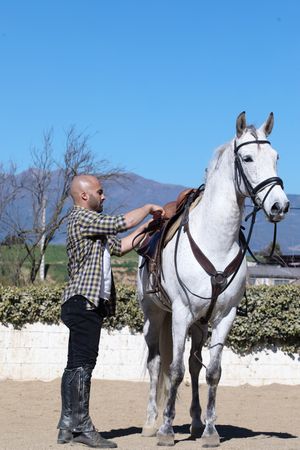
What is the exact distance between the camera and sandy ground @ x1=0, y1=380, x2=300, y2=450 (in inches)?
274

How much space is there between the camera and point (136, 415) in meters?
9.47

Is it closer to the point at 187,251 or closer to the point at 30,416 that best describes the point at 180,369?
the point at 187,251

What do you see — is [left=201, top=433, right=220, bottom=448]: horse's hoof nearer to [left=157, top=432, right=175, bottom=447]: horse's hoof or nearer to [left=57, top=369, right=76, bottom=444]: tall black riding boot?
[left=157, top=432, right=175, bottom=447]: horse's hoof

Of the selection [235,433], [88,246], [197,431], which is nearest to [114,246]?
[88,246]

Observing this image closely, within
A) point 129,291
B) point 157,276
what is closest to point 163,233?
point 157,276

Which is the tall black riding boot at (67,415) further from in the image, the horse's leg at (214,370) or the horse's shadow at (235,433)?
the horse's shadow at (235,433)

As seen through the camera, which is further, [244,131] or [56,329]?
[56,329]

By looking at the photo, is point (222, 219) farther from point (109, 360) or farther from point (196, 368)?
point (109, 360)

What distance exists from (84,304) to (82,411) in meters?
0.87

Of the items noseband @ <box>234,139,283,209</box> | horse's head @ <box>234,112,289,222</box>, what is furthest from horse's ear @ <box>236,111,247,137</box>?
noseband @ <box>234,139,283,209</box>

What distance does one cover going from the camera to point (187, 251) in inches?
268

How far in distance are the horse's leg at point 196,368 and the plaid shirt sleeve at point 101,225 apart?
1.45 meters

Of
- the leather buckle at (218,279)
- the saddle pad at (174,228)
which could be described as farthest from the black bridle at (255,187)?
the saddle pad at (174,228)

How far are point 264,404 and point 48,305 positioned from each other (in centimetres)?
368
